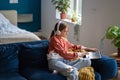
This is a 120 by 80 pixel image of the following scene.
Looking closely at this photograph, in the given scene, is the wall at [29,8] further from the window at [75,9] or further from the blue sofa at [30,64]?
the blue sofa at [30,64]

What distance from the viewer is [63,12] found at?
6195 mm

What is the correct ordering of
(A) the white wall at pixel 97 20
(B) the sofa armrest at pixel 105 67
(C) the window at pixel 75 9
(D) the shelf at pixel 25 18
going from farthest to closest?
(D) the shelf at pixel 25 18 → (C) the window at pixel 75 9 → (A) the white wall at pixel 97 20 → (B) the sofa armrest at pixel 105 67

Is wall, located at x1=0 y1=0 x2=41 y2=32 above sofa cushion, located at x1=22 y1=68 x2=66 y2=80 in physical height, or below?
above

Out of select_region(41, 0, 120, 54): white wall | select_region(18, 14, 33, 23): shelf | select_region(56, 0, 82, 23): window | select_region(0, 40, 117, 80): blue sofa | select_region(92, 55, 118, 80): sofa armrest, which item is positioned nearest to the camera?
select_region(0, 40, 117, 80): blue sofa

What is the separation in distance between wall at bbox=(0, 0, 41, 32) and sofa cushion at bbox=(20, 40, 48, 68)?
3.81 meters

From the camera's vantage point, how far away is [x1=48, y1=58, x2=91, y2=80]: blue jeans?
302cm

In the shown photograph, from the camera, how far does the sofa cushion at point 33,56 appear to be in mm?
3314

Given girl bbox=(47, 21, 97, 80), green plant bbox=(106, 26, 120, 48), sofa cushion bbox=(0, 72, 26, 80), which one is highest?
green plant bbox=(106, 26, 120, 48)

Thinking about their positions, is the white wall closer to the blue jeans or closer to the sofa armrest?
the sofa armrest

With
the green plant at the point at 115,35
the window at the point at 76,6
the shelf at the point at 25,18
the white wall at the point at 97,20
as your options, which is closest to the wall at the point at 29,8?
the shelf at the point at 25,18

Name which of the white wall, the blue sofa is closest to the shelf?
the white wall

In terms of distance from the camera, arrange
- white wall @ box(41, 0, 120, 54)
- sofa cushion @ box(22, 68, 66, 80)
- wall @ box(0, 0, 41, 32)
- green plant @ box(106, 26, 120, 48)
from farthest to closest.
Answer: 1. wall @ box(0, 0, 41, 32)
2. white wall @ box(41, 0, 120, 54)
3. green plant @ box(106, 26, 120, 48)
4. sofa cushion @ box(22, 68, 66, 80)

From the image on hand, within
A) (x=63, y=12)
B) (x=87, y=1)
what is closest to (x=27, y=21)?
(x=63, y=12)

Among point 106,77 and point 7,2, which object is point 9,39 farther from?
point 7,2
